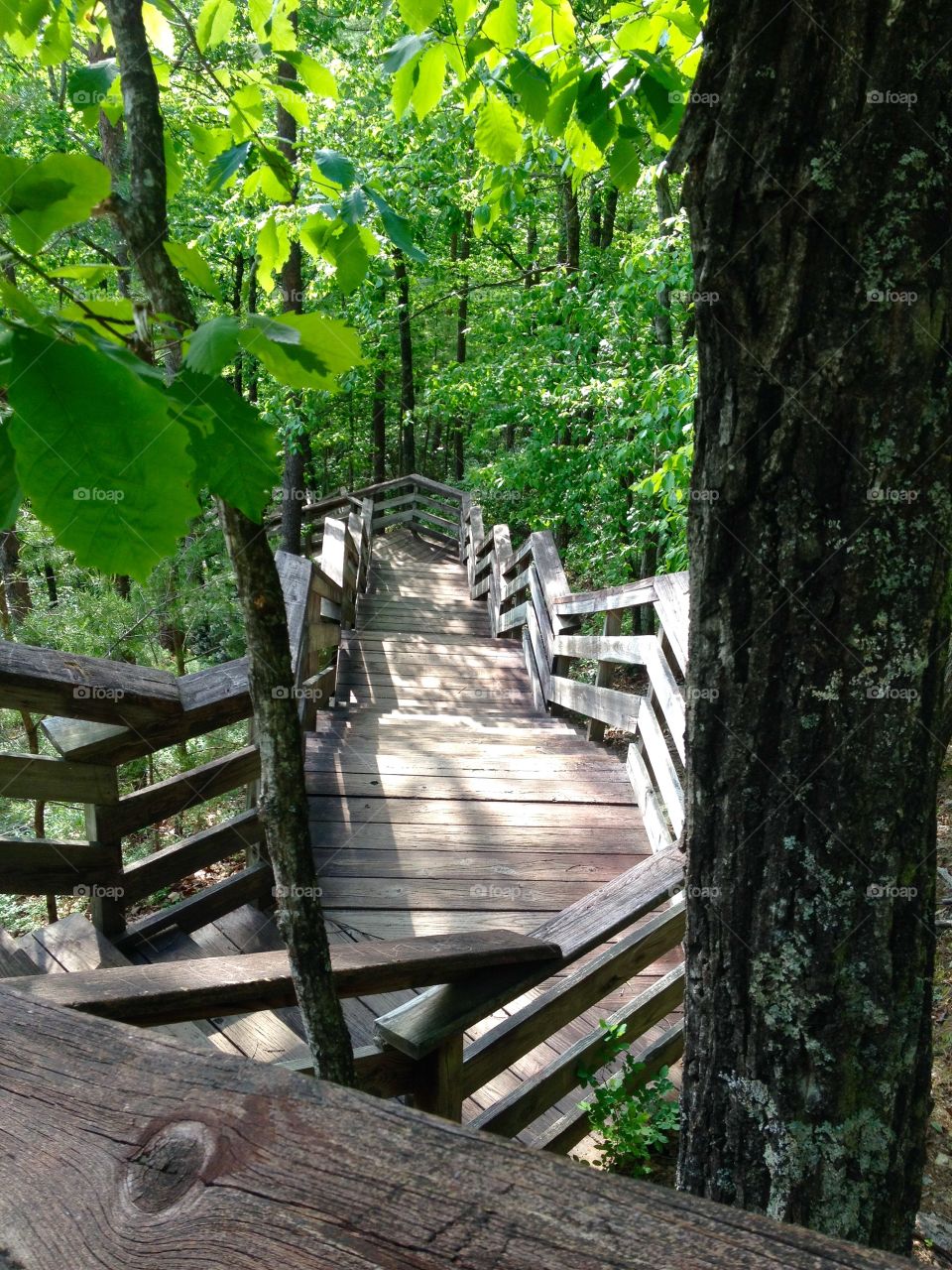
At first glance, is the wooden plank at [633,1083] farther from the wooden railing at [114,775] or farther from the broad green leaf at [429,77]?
the broad green leaf at [429,77]

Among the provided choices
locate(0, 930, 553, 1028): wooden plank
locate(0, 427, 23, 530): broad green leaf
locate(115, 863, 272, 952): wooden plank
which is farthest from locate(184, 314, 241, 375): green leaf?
locate(115, 863, 272, 952): wooden plank

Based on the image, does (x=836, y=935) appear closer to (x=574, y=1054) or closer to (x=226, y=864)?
(x=574, y=1054)

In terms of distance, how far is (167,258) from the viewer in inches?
42.3

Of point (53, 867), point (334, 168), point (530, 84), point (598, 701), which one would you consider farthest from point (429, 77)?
point (598, 701)

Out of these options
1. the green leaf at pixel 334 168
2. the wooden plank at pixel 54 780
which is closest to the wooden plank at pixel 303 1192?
the green leaf at pixel 334 168

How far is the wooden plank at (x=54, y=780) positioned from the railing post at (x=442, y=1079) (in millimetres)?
1313

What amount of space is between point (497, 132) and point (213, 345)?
1.67 m

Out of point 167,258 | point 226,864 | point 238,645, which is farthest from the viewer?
point 238,645

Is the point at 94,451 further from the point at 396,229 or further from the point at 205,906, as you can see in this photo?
the point at 205,906

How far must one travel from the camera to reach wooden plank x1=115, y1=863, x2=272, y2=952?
2.80m

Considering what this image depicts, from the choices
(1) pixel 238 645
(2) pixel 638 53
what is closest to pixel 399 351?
(1) pixel 238 645

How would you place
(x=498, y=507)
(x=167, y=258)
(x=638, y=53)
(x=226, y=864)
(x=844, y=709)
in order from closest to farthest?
1. (x=167, y=258)
2. (x=844, y=709)
3. (x=638, y=53)
4. (x=226, y=864)
5. (x=498, y=507)

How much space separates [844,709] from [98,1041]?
1.00 meters

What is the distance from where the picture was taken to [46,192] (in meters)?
0.79
